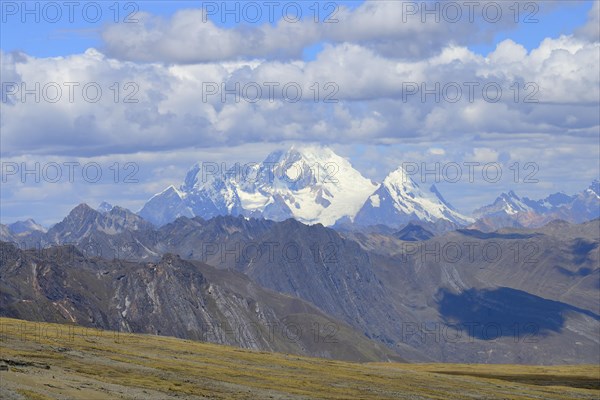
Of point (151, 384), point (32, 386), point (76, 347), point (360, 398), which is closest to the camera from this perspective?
point (32, 386)

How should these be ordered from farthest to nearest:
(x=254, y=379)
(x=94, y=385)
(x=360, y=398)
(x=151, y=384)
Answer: (x=254, y=379), (x=360, y=398), (x=151, y=384), (x=94, y=385)

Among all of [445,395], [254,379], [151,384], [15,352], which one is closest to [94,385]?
[151,384]

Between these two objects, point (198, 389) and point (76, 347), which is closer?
point (198, 389)

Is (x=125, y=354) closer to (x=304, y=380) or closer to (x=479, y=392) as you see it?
(x=304, y=380)

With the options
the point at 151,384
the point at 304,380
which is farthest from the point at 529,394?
the point at 151,384

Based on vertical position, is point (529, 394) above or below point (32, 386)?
below

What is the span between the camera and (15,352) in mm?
165875

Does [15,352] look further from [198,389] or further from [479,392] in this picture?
[479,392]

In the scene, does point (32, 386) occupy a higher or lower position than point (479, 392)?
higher

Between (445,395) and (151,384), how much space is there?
58842 millimetres

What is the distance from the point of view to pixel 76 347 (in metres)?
191

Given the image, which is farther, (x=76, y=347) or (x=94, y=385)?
(x=76, y=347)

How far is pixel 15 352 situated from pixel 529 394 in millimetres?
92963

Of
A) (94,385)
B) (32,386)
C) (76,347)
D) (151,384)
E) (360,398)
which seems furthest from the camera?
(76,347)
